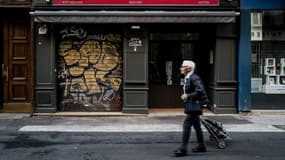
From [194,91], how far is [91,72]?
6.45 m

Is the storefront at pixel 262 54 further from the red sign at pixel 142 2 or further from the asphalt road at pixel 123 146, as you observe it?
the asphalt road at pixel 123 146

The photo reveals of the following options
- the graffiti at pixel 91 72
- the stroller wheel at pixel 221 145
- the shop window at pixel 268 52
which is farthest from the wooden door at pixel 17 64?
the stroller wheel at pixel 221 145

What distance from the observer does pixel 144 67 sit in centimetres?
1519

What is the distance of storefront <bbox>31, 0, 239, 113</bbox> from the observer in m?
14.7

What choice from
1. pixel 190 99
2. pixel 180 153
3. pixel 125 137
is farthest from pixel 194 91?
pixel 125 137

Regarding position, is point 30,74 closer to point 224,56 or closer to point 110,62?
point 110,62

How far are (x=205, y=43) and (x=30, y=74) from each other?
5597mm

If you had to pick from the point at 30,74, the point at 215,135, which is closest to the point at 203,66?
the point at 30,74

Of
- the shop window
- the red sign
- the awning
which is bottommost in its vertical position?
the shop window

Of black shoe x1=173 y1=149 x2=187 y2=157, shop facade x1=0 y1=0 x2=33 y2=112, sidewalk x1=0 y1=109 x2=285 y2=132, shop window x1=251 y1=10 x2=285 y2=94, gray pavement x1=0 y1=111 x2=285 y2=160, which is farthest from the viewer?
shop facade x1=0 y1=0 x2=33 y2=112

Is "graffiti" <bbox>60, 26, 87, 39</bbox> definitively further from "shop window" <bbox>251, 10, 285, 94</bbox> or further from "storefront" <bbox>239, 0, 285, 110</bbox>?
"shop window" <bbox>251, 10, 285, 94</bbox>

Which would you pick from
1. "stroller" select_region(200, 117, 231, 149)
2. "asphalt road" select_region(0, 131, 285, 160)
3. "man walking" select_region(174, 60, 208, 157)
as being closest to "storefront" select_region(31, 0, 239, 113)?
"asphalt road" select_region(0, 131, 285, 160)

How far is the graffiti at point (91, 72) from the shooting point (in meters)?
15.4

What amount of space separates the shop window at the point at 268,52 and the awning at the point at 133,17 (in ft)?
3.89
